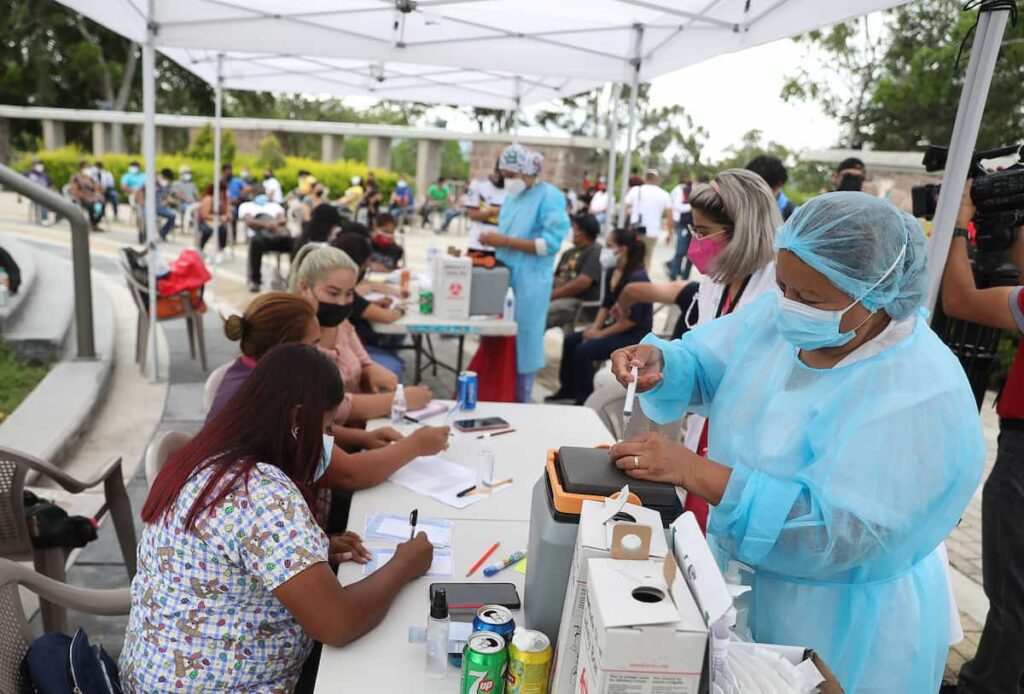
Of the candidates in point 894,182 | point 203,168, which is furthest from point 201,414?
point 203,168

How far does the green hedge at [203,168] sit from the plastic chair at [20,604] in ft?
56.2

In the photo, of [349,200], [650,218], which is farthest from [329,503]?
[349,200]

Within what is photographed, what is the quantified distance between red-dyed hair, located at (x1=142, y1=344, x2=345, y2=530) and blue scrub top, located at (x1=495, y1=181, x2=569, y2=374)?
339 cm

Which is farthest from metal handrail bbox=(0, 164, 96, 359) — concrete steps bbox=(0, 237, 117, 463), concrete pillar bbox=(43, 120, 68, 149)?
concrete pillar bbox=(43, 120, 68, 149)

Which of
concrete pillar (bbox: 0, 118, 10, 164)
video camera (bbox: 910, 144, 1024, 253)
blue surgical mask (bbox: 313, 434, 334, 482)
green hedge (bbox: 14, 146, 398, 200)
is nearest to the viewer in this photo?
blue surgical mask (bbox: 313, 434, 334, 482)

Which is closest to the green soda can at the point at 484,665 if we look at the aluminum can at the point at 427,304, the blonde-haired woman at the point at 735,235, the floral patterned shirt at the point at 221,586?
the floral patterned shirt at the point at 221,586

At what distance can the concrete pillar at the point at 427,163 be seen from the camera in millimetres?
17703

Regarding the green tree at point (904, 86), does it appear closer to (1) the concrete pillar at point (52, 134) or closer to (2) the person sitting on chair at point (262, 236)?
(2) the person sitting on chair at point (262, 236)

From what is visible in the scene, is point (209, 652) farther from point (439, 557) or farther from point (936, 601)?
point (936, 601)

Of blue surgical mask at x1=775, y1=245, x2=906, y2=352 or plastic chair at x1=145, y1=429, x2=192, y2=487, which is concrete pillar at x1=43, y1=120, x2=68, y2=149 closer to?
plastic chair at x1=145, y1=429, x2=192, y2=487

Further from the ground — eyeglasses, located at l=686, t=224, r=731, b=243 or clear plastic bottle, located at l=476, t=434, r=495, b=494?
eyeglasses, located at l=686, t=224, r=731, b=243

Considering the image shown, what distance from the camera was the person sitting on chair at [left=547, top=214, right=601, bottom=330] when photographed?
A: 239 inches

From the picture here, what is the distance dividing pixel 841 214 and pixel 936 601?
82 centimetres

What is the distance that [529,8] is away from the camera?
466 centimetres
